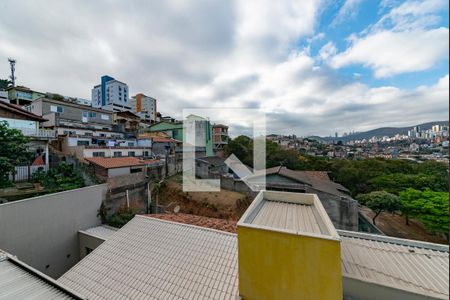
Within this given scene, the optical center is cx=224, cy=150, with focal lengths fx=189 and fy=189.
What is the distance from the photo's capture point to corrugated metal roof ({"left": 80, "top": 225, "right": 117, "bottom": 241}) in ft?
23.7

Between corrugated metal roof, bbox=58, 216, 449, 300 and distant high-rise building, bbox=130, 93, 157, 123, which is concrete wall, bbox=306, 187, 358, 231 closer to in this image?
corrugated metal roof, bbox=58, 216, 449, 300

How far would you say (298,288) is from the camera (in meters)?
2.59

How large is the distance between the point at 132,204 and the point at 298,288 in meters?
10.1

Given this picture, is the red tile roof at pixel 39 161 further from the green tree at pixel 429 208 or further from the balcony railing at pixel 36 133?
the green tree at pixel 429 208

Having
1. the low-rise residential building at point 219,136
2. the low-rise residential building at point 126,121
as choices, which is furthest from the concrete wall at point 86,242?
the low-rise residential building at point 219,136

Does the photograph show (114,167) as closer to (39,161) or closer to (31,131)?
(39,161)

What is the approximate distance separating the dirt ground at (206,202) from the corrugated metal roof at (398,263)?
7147 millimetres

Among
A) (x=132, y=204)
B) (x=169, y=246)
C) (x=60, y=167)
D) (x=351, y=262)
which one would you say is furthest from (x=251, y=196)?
(x=60, y=167)

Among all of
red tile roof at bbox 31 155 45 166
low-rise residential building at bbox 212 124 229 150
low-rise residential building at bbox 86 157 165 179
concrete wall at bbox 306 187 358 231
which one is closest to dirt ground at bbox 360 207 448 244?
concrete wall at bbox 306 187 358 231

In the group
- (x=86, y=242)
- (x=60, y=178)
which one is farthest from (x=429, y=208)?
(x=60, y=178)

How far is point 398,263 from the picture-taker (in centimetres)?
334

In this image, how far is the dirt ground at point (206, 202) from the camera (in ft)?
35.6

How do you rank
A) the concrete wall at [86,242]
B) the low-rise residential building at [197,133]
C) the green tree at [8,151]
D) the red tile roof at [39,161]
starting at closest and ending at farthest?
the concrete wall at [86,242] → the green tree at [8,151] → the red tile roof at [39,161] → the low-rise residential building at [197,133]

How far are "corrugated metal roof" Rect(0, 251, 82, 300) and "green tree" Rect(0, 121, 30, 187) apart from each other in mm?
7530
